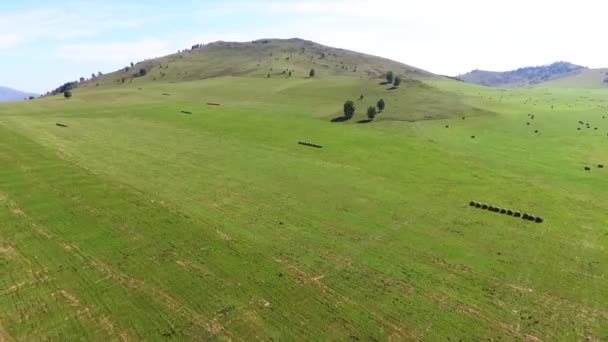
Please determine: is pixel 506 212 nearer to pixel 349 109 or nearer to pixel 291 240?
pixel 291 240

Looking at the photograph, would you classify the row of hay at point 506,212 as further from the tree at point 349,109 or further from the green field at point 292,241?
the tree at point 349,109

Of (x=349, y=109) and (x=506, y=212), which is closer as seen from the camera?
(x=506, y=212)

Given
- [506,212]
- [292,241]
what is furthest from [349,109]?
[292,241]

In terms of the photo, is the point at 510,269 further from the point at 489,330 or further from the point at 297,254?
the point at 297,254

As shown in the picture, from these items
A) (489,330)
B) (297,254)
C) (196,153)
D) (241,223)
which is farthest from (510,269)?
(196,153)

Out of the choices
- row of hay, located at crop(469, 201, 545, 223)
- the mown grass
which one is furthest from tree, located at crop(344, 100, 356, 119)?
row of hay, located at crop(469, 201, 545, 223)

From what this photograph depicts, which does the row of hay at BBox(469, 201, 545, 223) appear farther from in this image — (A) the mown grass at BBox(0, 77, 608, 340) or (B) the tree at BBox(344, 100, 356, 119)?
(B) the tree at BBox(344, 100, 356, 119)
